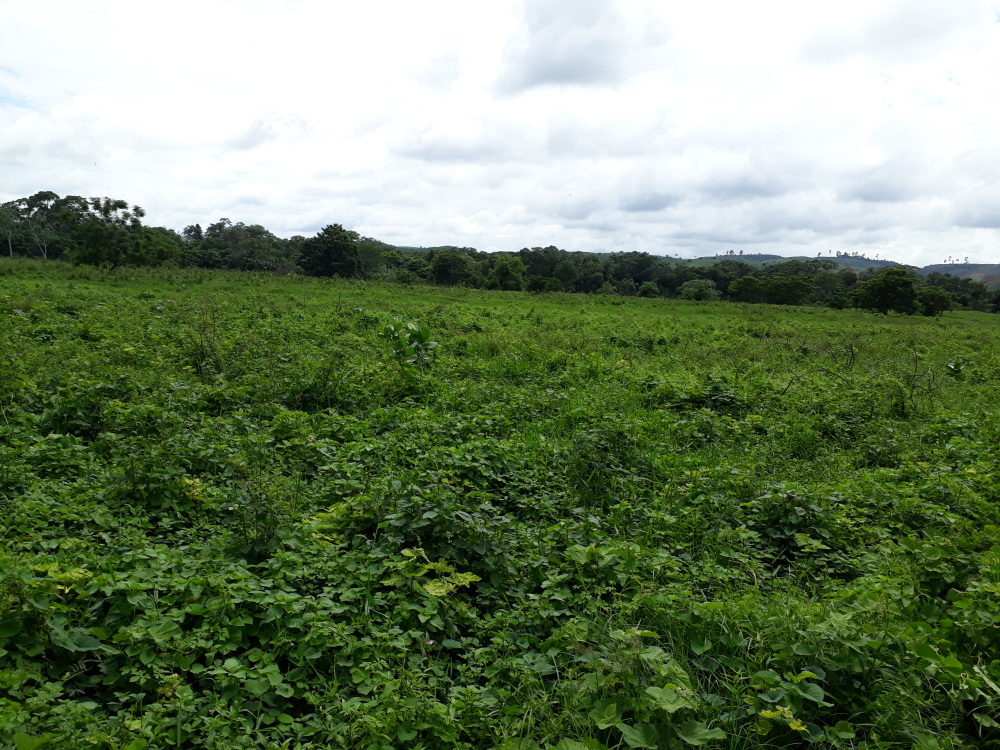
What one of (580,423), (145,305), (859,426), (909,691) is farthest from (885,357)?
(145,305)

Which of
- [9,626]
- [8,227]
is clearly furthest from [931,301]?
[8,227]

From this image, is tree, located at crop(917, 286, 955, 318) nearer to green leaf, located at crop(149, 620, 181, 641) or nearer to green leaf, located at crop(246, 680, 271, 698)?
green leaf, located at crop(246, 680, 271, 698)

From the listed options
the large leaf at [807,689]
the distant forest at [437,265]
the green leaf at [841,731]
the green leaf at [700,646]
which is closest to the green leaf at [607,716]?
the green leaf at [700,646]

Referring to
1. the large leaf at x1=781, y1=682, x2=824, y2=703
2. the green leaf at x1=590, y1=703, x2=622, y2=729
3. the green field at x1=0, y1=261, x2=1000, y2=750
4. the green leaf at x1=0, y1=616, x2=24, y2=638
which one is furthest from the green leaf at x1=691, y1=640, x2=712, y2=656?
the green leaf at x1=0, y1=616, x2=24, y2=638

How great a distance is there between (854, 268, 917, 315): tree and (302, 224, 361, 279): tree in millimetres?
42576

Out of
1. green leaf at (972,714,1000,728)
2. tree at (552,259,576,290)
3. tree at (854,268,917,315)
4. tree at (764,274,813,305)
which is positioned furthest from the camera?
tree at (552,259,576,290)

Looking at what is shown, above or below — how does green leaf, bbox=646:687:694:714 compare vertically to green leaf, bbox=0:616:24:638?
below

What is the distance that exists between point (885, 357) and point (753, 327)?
5.79m

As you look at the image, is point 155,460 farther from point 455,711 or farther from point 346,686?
point 455,711

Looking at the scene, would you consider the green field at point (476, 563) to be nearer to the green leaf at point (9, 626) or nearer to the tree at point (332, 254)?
the green leaf at point (9, 626)

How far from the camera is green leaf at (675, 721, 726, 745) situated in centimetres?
251

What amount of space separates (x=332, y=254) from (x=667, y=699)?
174 ft

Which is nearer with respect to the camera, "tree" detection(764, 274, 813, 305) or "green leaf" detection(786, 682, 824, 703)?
"green leaf" detection(786, 682, 824, 703)

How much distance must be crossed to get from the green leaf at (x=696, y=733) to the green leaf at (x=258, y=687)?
83.1 inches
